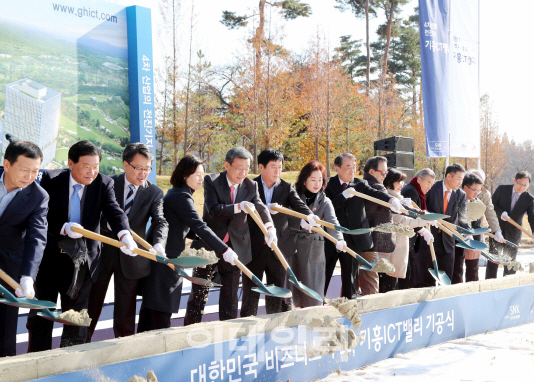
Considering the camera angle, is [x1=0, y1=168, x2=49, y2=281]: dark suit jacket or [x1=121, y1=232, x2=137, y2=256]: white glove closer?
[x1=0, y1=168, x2=49, y2=281]: dark suit jacket

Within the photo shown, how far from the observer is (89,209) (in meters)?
2.89

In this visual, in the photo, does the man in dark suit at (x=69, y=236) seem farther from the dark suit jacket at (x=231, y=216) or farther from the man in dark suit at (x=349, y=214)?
the man in dark suit at (x=349, y=214)

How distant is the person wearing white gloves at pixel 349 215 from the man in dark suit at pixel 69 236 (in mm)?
2135

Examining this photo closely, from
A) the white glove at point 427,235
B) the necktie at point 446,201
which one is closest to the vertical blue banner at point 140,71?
the white glove at point 427,235

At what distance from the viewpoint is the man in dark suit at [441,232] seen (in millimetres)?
5023

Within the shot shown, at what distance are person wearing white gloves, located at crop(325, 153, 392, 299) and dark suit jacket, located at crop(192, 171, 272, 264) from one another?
1063 mm

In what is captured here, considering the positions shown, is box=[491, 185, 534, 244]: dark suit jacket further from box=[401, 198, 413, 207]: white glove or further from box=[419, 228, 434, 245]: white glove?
box=[401, 198, 413, 207]: white glove

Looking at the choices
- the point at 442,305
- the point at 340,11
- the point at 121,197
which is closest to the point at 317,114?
the point at 340,11

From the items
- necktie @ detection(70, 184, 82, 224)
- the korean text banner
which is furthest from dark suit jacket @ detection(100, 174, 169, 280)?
the korean text banner

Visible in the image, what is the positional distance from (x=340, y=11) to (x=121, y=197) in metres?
22.1

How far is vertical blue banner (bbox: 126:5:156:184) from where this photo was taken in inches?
250

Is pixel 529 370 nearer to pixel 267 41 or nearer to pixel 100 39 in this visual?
pixel 100 39

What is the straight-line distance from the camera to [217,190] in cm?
359

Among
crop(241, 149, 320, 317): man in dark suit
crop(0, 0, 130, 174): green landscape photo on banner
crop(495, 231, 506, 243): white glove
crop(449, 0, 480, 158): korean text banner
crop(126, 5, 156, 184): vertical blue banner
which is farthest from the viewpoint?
crop(449, 0, 480, 158): korean text banner
